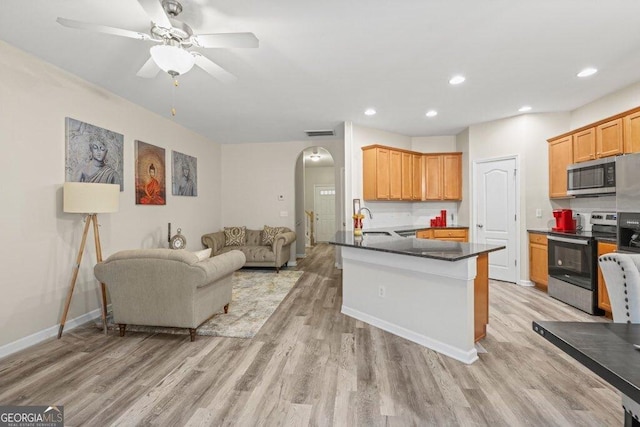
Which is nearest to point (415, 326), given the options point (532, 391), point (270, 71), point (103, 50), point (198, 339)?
point (532, 391)

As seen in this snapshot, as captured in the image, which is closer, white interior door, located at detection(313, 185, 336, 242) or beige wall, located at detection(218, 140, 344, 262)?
beige wall, located at detection(218, 140, 344, 262)

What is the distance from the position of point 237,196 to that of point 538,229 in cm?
577

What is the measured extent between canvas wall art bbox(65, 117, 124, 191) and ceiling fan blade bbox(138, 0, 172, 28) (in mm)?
2019

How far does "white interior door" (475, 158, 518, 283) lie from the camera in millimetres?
4516

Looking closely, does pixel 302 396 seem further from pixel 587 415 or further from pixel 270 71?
pixel 270 71

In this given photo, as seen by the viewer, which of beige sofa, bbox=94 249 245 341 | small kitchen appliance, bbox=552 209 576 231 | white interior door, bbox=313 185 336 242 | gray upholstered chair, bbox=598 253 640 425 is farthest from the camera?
white interior door, bbox=313 185 336 242

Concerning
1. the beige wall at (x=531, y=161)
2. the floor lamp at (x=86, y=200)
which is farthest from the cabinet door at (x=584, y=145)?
the floor lamp at (x=86, y=200)

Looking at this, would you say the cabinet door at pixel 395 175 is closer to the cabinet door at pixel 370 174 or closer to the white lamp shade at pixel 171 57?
the cabinet door at pixel 370 174

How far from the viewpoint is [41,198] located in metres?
2.71

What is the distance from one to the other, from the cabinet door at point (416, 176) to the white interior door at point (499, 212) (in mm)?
989

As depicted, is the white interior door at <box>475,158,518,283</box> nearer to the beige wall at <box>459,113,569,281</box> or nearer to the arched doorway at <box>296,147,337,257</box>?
the beige wall at <box>459,113,569,281</box>

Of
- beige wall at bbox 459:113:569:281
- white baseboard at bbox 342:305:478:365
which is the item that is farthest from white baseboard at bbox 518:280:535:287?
white baseboard at bbox 342:305:478:365

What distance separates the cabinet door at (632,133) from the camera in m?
3.05

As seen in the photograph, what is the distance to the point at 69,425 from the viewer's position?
165 centimetres
